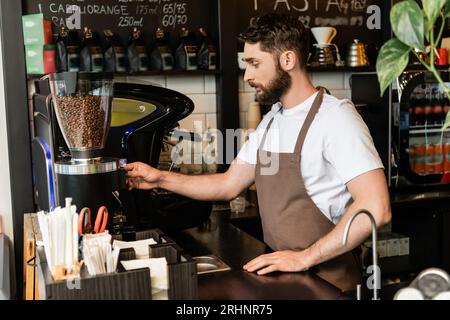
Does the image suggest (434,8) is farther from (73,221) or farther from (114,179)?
(114,179)

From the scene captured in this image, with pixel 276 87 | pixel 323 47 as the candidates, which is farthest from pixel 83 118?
pixel 323 47

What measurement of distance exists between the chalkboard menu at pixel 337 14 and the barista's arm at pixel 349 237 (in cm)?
211

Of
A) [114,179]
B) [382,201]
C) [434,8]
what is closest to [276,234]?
[382,201]

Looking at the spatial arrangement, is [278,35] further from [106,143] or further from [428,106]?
[428,106]

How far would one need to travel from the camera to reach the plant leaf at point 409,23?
1142 mm

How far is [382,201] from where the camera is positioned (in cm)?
200

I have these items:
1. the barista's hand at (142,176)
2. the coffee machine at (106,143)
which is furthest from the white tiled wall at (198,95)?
the barista's hand at (142,176)

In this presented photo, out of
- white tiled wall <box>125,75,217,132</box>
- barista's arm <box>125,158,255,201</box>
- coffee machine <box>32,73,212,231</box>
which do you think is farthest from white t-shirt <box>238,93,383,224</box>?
white tiled wall <box>125,75,217,132</box>

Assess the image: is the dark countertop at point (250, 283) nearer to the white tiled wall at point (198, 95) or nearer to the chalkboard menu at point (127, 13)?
the white tiled wall at point (198, 95)

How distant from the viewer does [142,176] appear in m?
2.42

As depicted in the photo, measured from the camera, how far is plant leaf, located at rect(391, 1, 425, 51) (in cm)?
114

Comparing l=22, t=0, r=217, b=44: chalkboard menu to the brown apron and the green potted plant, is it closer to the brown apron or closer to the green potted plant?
the brown apron

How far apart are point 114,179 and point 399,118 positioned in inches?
99.0

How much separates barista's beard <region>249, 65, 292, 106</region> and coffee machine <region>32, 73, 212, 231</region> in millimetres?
312
